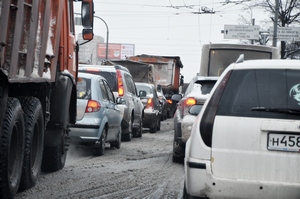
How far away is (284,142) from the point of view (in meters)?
5.39

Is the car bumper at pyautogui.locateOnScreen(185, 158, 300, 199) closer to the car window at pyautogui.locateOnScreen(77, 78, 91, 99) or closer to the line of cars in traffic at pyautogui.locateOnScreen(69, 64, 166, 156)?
the line of cars in traffic at pyautogui.locateOnScreen(69, 64, 166, 156)

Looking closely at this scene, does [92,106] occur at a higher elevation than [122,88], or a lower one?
lower

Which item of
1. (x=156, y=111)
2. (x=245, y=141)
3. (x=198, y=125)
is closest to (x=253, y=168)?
(x=245, y=141)

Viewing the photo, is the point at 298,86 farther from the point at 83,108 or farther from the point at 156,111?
the point at 156,111

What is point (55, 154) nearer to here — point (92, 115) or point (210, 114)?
point (92, 115)

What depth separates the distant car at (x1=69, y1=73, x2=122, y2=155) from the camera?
39.9ft

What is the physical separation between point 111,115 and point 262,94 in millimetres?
8114

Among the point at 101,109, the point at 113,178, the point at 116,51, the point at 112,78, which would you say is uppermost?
the point at 116,51

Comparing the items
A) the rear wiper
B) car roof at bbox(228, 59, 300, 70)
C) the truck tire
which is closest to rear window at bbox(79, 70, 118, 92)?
the truck tire

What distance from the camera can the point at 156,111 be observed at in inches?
914

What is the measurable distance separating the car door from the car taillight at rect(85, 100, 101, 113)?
2.02 ft

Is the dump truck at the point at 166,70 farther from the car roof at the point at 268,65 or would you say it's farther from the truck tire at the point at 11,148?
the car roof at the point at 268,65

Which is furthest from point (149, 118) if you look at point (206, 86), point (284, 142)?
point (284, 142)

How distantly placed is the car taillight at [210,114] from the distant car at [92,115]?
6.19 m
